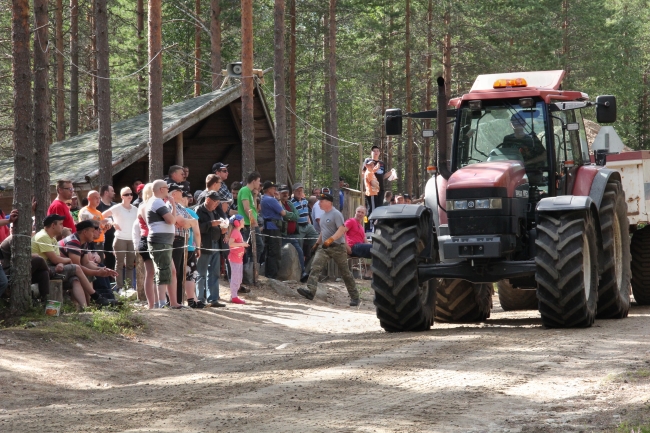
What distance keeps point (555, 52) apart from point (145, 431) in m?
43.6

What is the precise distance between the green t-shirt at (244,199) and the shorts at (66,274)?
5.19 metres

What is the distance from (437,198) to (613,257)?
245cm

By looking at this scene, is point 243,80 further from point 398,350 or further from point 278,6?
point 398,350

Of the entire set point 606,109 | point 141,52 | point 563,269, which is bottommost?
point 563,269

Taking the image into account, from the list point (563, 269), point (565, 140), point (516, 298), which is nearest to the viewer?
point (563, 269)

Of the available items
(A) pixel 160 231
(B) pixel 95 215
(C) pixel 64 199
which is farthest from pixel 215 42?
(A) pixel 160 231

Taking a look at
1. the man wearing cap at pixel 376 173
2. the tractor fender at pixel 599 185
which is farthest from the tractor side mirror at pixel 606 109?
the man wearing cap at pixel 376 173

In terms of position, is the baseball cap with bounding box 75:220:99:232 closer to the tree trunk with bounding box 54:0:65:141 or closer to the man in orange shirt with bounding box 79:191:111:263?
the man in orange shirt with bounding box 79:191:111:263

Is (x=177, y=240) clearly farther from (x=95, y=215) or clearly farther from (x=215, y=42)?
(x=215, y=42)

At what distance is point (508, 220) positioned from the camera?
1101 cm

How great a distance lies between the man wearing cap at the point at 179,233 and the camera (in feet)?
46.3

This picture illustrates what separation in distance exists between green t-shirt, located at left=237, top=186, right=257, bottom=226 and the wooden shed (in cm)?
426

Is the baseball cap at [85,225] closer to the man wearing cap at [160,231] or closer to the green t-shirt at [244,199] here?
the man wearing cap at [160,231]

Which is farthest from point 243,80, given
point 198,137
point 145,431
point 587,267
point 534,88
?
point 145,431
